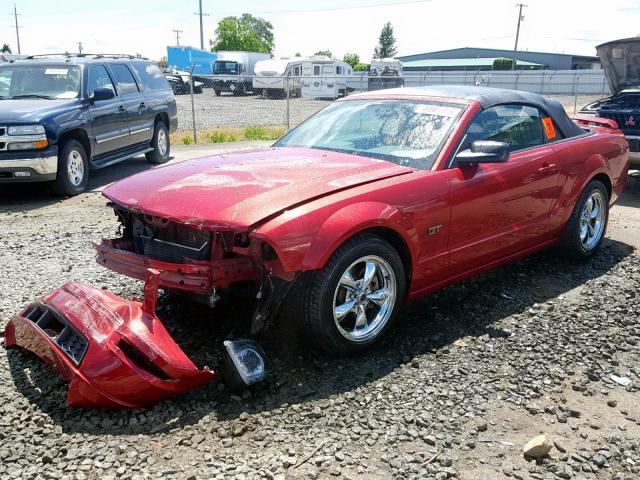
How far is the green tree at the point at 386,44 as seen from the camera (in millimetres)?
100188

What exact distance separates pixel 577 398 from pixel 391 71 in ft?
125

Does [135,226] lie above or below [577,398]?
above

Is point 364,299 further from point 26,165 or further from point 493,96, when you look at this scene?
point 26,165

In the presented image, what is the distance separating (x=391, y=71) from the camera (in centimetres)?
3959

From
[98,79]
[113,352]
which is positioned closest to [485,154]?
[113,352]

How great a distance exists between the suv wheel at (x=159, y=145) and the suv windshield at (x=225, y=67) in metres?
31.7

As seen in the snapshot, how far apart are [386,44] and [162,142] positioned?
9505 centimetres

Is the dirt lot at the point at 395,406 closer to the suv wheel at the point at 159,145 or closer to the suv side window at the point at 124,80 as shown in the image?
the suv side window at the point at 124,80

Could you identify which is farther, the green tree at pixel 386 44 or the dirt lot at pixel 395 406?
the green tree at pixel 386 44

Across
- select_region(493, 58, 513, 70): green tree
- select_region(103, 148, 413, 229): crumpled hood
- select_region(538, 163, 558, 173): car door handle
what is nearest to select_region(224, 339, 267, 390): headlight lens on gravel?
select_region(103, 148, 413, 229): crumpled hood

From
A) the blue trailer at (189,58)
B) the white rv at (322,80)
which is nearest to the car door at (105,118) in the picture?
the white rv at (322,80)

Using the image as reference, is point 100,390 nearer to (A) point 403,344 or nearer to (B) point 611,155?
(A) point 403,344

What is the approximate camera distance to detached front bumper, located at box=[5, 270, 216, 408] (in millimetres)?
2955

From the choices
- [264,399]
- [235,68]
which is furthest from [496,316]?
[235,68]
